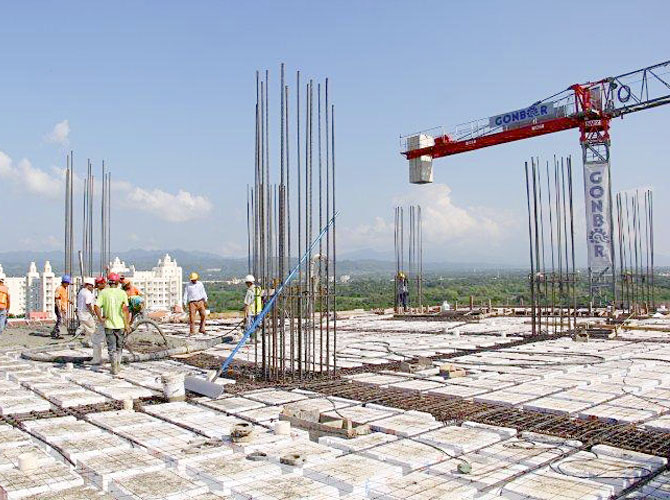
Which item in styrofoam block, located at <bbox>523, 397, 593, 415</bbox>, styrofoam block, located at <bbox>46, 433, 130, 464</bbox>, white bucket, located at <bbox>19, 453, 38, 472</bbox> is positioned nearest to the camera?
white bucket, located at <bbox>19, 453, 38, 472</bbox>

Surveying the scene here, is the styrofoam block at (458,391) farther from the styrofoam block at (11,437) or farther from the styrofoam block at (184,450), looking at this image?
the styrofoam block at (11,437)

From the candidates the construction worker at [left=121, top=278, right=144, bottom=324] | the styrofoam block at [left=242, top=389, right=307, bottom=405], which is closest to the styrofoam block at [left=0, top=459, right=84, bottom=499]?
the styrofoam block at [left=242, top=389, right=307, bottom=405]

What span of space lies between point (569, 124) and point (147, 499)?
796 inches

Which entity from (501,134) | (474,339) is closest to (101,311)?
(474,339)

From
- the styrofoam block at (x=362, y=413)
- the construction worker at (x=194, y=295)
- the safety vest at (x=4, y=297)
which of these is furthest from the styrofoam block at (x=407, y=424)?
the safety vest at (x=4, y=297)

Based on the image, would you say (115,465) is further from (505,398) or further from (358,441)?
(505,398)

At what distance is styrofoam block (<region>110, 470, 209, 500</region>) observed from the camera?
3.18 metres

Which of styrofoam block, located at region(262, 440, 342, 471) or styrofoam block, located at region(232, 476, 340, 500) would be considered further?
styrofoam block, located at region(262, 440, 342, 471)

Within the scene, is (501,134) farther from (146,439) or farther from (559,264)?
(146,439)

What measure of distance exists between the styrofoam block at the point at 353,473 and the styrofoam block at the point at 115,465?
0.92 meters

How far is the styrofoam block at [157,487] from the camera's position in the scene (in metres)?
3.18

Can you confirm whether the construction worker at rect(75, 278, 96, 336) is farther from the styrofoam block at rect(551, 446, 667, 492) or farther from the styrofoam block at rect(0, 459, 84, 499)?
the styrofoam block at rect(551, 446, 667, 492)

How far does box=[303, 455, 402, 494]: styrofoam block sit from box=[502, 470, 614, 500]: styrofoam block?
62 cm

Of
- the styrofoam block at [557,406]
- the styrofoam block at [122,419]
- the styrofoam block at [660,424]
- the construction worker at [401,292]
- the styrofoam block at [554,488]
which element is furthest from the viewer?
the construction worker at [401,292]
